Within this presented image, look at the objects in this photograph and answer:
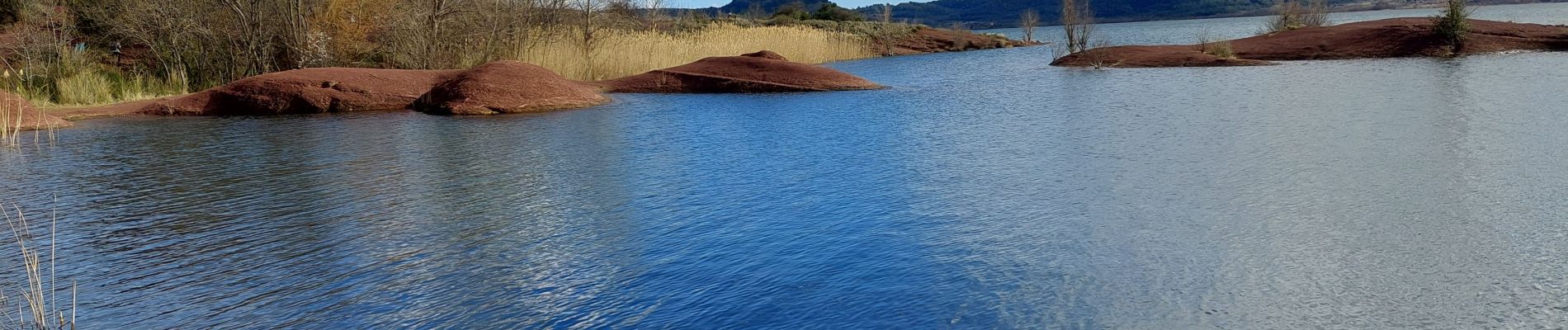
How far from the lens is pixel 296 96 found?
11.8 m

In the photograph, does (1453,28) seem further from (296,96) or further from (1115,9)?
(1115,9)

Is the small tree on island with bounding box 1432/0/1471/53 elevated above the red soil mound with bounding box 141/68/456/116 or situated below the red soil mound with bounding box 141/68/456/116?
above

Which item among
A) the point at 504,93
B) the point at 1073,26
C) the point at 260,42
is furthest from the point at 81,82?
the point at 1073,26

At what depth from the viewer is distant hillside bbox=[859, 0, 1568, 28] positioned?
7044 centimetres

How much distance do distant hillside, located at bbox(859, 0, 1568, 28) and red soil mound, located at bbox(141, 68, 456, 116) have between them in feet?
170

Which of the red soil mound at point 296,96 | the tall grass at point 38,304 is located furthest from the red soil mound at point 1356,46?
the tall grass at point 38,304

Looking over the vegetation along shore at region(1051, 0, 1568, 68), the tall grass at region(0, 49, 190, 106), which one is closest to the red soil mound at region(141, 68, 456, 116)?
the tall grass at region(0, 49, 190, 106)

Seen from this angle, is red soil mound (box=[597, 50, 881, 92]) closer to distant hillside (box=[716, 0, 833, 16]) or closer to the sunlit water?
the sunlit water

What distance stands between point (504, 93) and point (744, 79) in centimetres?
387

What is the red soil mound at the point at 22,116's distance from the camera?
933cm

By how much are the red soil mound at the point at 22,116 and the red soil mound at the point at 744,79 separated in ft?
21.2

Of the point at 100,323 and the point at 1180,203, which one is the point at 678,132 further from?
the point at 100,323

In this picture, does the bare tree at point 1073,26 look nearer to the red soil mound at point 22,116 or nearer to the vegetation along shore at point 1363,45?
the vegetation along shore at point 1363,45

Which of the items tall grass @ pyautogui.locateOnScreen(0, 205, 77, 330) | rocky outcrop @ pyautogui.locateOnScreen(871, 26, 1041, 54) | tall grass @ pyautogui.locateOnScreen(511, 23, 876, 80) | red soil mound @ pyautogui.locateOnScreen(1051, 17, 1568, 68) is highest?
rocky outcrop @ pyautogui.locateOnScreen(871, 26, 1041, 54)
